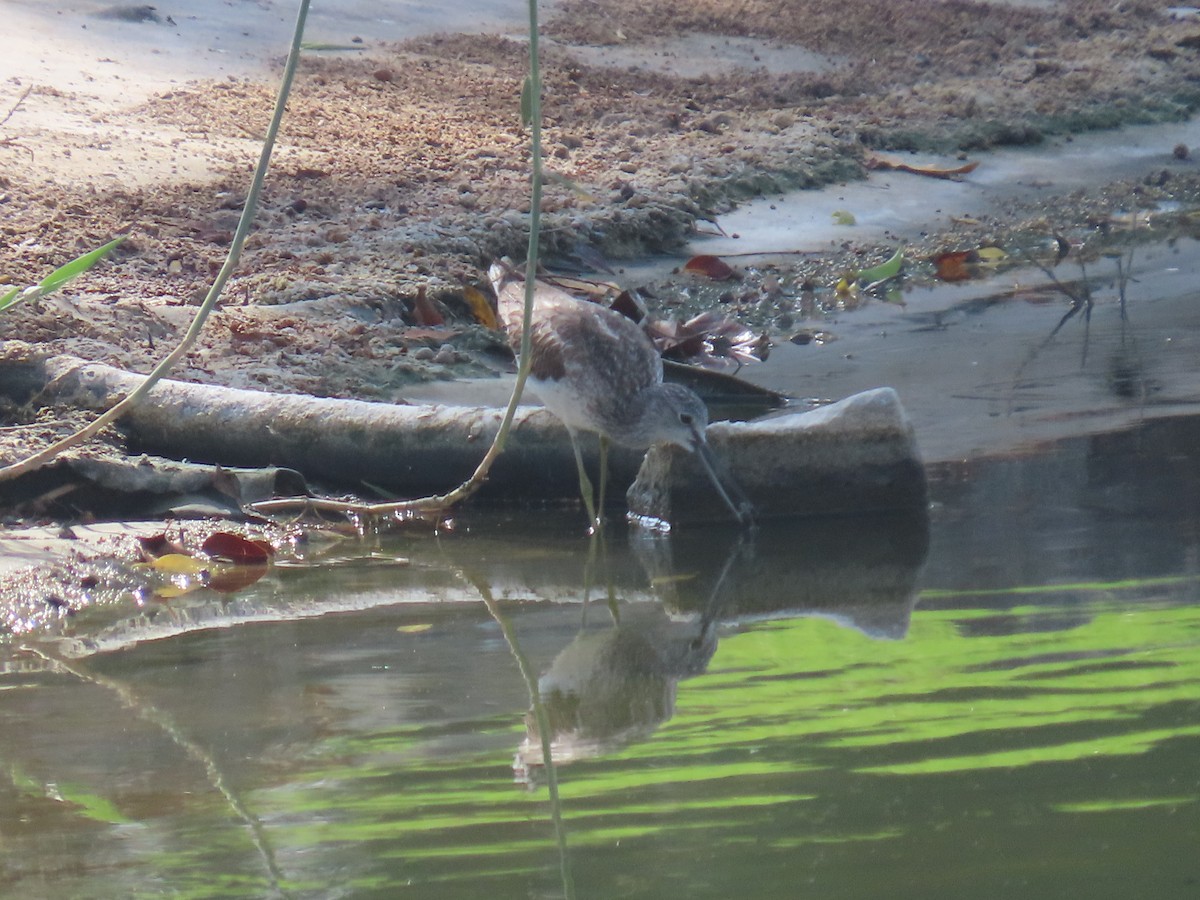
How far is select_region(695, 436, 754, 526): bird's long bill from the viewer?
15.1 ft

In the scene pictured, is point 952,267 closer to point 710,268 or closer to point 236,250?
point 710,268

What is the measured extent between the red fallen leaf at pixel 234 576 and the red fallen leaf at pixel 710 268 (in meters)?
4.10

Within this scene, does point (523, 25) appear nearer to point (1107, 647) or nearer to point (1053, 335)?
point (1053, 335)

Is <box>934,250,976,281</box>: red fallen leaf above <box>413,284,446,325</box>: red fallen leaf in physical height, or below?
above

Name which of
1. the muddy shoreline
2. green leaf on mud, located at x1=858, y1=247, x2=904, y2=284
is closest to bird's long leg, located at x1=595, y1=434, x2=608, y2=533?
the muddy shoreline

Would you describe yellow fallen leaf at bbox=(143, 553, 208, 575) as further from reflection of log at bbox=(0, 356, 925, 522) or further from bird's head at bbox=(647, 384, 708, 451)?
bird's head at bbox=(647, 384, 708, 451)

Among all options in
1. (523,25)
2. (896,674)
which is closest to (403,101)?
(523,25)

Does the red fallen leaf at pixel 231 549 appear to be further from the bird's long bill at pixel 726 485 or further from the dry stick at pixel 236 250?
the bird's long bill at pixel 726 485

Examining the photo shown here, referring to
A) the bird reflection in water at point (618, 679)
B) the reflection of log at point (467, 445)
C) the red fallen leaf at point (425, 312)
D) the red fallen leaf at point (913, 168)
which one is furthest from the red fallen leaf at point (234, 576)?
the red fallen leaf at point (913, 168)

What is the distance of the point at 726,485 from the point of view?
4652 millimetres

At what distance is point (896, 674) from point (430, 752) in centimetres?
97

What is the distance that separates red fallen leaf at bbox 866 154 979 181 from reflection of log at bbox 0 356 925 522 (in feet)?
17.5

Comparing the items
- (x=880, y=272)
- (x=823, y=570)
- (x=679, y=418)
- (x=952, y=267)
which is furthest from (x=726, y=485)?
(x=952, y=267)

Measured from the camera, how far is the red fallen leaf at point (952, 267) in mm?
8258
